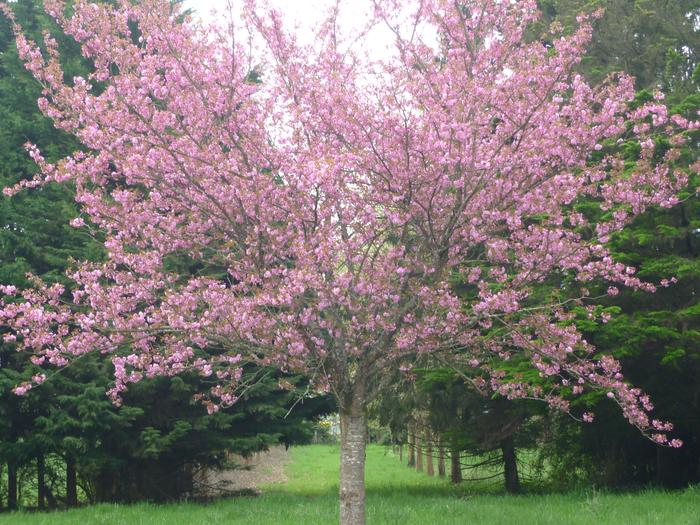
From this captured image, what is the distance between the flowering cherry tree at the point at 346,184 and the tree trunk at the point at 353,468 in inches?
0.9

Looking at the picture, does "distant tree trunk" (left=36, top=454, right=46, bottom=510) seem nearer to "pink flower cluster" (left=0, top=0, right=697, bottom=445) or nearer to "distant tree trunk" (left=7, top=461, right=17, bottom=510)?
"distant tree trunk" (left=7, top=461, right=17, bottom=510)

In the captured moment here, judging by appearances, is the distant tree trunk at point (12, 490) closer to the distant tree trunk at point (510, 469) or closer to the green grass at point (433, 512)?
the green grass at point (433, 512)

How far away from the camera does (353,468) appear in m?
7.68

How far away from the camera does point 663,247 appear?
476 inches

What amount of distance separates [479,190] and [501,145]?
1.81 feet

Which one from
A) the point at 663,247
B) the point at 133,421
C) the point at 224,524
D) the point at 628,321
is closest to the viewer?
the point at 224,524

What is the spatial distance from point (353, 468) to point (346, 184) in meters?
3.34

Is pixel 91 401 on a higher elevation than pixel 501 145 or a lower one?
lower

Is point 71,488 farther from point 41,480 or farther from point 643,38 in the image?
point 643,38

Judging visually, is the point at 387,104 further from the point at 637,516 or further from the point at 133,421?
the point at 133,421

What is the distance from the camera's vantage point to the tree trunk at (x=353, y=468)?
7.60 m

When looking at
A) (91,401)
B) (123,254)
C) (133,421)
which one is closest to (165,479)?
(133,421)

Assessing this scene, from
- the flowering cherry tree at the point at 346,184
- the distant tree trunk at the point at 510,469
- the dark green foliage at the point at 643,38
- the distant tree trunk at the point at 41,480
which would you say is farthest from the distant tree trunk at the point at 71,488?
the dark green foliage at the point at 643,38

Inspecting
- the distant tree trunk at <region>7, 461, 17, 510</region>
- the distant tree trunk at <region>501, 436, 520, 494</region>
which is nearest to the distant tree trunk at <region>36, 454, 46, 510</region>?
the distant tree trunk at <region>7, 461, 17, 510</region>
